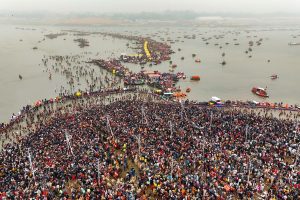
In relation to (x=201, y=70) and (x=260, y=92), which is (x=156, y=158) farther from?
(x=201, y=70)

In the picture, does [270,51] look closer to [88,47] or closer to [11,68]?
[88,47]

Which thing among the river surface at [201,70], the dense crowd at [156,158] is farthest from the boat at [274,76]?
the dense crowd at [156,158]

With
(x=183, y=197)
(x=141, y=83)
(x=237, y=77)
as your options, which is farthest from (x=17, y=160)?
(x=237, y=77)

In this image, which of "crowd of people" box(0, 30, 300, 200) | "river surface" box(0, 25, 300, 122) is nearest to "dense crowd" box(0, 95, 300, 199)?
"crowd of people" box(0, 30, 300, 200)

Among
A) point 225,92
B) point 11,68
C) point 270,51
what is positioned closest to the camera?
point 225,92

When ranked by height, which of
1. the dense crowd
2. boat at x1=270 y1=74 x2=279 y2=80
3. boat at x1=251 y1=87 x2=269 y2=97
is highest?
boat at x1=270 y1=74 x2=279 y2=80

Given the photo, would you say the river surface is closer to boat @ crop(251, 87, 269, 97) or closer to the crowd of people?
boat @ crop(251, 87, 269, 97)

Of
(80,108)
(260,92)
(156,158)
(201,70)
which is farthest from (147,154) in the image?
(201,70)

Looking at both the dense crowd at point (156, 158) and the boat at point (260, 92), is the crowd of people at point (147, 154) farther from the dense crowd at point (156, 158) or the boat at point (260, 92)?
the boat at point (260, 92)
